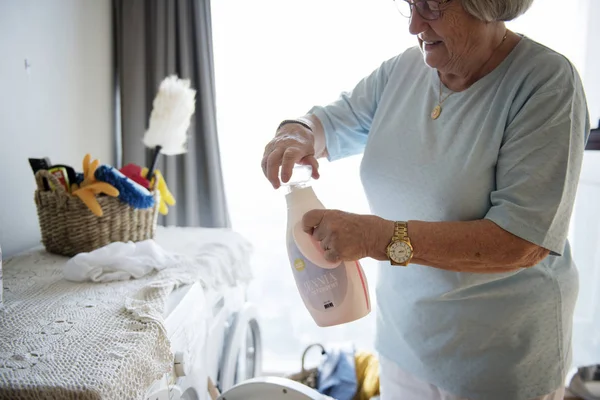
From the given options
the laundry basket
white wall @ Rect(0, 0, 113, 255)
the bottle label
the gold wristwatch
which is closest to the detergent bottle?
the bottle label

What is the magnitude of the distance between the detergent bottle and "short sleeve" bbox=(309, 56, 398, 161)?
22 centimetres

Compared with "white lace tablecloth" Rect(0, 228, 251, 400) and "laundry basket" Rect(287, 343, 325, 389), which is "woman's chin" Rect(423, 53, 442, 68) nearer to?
"white lace tablecloth" Rect(0, 228, 251, 400)

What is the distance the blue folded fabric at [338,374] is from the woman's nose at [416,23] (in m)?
1.25

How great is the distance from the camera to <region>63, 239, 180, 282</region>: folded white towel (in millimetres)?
961

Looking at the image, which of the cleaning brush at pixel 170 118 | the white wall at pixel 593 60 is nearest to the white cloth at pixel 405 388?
the cleaning brush at pixel 170 118

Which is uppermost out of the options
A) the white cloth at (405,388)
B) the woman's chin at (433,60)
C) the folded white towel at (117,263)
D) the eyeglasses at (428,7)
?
the eyeglasses at (428,7)

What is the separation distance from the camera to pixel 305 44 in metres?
1.89

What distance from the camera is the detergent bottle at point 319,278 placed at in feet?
2.48

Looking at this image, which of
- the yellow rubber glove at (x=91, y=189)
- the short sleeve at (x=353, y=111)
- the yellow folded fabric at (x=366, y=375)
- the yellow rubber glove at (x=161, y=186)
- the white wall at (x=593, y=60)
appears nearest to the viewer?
the short sleeve at (x=353, y=111)

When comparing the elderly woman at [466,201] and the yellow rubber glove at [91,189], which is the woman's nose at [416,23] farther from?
the yellow rubber glove at [91,189]

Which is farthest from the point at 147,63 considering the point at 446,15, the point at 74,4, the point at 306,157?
the point at 446,15

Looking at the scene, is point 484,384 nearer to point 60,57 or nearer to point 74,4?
point 60,57

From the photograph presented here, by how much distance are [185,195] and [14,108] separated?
74cm

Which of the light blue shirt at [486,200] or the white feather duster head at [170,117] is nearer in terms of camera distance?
the light blue shirt at [486,200]
